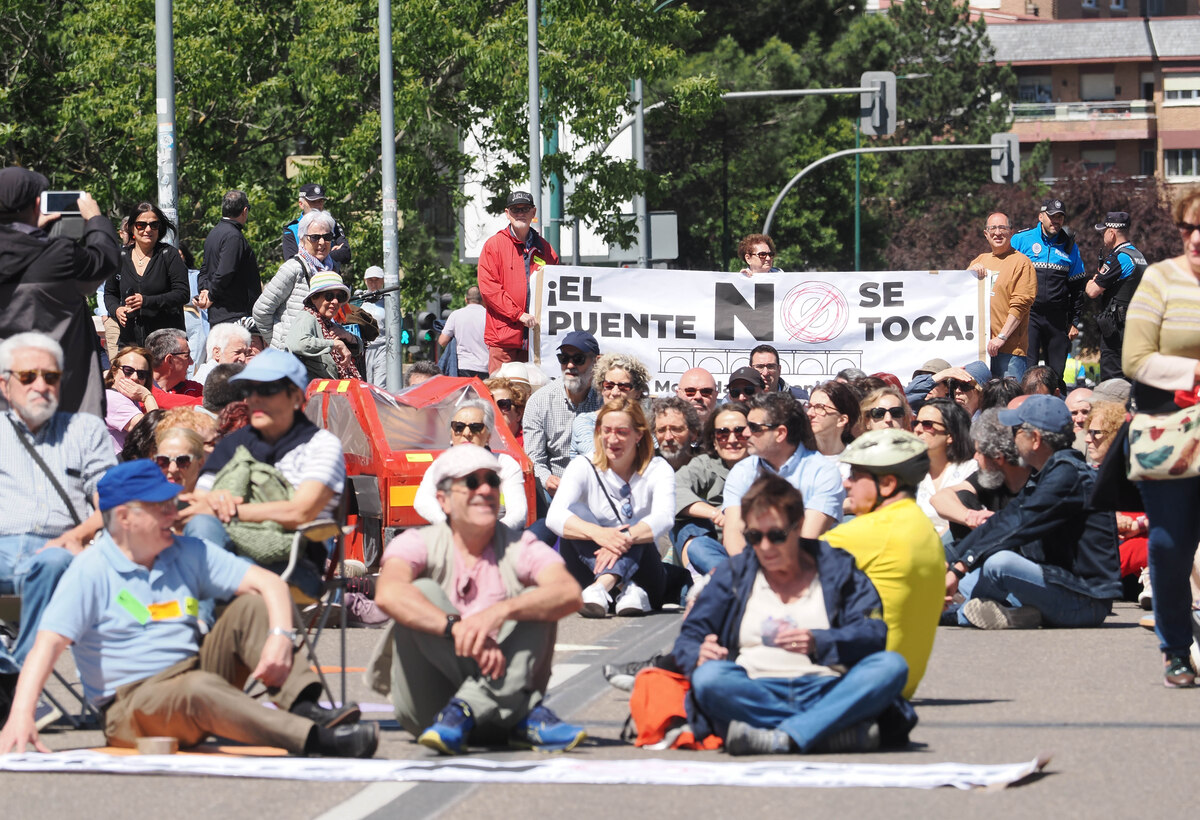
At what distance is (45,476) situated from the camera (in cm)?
822

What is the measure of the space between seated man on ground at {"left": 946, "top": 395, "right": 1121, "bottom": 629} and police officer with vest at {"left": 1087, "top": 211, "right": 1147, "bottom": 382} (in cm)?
711

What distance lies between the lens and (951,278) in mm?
17547

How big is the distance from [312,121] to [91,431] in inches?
772

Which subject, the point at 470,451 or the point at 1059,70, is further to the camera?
the point at 1059,70

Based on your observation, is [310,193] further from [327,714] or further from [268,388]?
[327,714]

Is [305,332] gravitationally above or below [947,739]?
above

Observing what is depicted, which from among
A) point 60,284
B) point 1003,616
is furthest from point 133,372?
point 1003,616

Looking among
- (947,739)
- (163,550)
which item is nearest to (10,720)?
(163,550)

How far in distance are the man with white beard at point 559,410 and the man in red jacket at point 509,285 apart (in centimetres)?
249

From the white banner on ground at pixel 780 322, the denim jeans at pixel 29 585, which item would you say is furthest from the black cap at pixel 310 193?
the denim jeans at pixel 29 585

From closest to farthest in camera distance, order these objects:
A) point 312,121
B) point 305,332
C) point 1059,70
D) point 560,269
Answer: point 305,332
point 560,269
point 312,121
point 1059,70

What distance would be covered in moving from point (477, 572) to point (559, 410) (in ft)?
20.2

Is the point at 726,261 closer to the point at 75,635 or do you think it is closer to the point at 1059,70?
the point at 75,635

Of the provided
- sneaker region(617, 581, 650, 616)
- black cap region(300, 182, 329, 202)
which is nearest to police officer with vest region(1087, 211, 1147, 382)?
black cap region(300, 182, 329, 202)
